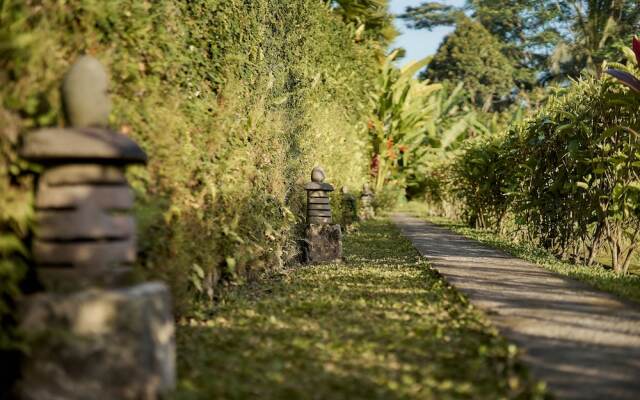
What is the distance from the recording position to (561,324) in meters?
4.20

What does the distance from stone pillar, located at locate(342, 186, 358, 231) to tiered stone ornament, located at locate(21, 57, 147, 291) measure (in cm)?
944

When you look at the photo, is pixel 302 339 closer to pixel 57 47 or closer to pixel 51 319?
pixel 51 319

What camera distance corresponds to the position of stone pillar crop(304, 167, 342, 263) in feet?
26.8

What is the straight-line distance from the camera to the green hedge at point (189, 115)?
3064 millimetres

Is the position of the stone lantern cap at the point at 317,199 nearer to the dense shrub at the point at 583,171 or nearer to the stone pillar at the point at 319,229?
the stone pillar at the point at 319,229

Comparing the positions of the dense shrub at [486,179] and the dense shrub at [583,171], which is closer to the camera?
the dense shrub at [583,171]

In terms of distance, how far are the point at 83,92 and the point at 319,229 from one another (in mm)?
5332

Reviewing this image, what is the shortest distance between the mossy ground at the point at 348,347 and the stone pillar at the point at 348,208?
20.7ft

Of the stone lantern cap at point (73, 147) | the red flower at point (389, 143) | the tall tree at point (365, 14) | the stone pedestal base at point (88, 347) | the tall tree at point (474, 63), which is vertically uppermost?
the tall tree at point (474, 63)

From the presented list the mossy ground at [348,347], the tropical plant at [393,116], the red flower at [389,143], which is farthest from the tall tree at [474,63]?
the mossy ground at [348,347]

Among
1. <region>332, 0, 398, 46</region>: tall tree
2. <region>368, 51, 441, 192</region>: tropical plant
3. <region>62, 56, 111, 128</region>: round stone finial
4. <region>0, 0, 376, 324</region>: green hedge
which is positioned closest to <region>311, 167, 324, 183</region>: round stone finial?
<region>0, 0, 376, 324</region>: green hedge

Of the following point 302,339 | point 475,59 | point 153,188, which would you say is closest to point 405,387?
point 302,339

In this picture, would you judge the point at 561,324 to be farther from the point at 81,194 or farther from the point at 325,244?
the point at 325,244

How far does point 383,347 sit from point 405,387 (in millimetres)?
718
